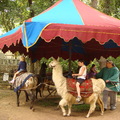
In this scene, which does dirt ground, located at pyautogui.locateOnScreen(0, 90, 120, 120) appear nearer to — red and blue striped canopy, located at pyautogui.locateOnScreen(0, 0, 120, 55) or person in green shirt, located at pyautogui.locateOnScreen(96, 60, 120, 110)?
person in green shirt, located at pyautogui.locateOnScreen(96, 60, 120, 110)

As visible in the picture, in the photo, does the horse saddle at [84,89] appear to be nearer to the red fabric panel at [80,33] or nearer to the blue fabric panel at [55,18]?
the red fabric panel at [80,33]

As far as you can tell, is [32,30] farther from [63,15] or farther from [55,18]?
[63,15]

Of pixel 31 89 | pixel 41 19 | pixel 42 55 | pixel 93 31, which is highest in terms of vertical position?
pixel 41 19

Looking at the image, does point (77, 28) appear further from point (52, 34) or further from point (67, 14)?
point (67, 14)

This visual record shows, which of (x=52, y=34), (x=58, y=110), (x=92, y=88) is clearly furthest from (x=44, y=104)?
(x=52, y=34)

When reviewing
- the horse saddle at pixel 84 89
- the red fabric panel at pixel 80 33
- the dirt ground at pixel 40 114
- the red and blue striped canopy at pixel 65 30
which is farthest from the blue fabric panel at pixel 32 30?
the dirt ground at pixel 40 114

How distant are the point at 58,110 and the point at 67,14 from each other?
339 cm

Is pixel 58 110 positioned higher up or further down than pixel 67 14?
further down

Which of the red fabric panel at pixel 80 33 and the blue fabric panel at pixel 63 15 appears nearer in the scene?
the red fabric panel at pixel 80 33

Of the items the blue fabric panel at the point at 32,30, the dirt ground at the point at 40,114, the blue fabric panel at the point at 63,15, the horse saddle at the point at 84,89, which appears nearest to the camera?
the blue fabric panel at the point at 32,30

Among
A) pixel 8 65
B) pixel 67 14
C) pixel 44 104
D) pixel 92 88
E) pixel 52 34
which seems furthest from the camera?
pixel 8 65

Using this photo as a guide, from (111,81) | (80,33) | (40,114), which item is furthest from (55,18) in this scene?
(40,114)

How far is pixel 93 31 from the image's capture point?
5930 millimetres

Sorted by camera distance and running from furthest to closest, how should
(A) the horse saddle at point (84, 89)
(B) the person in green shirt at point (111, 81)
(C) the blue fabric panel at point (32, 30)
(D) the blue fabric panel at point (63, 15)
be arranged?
(B) the person in green shirt at point (111, 81) → (D) the blue fabric panel at point (63, 15) → (A) the horse saddle at point (84, 89) → (C) the blue fabric panel at point (32, 30)
